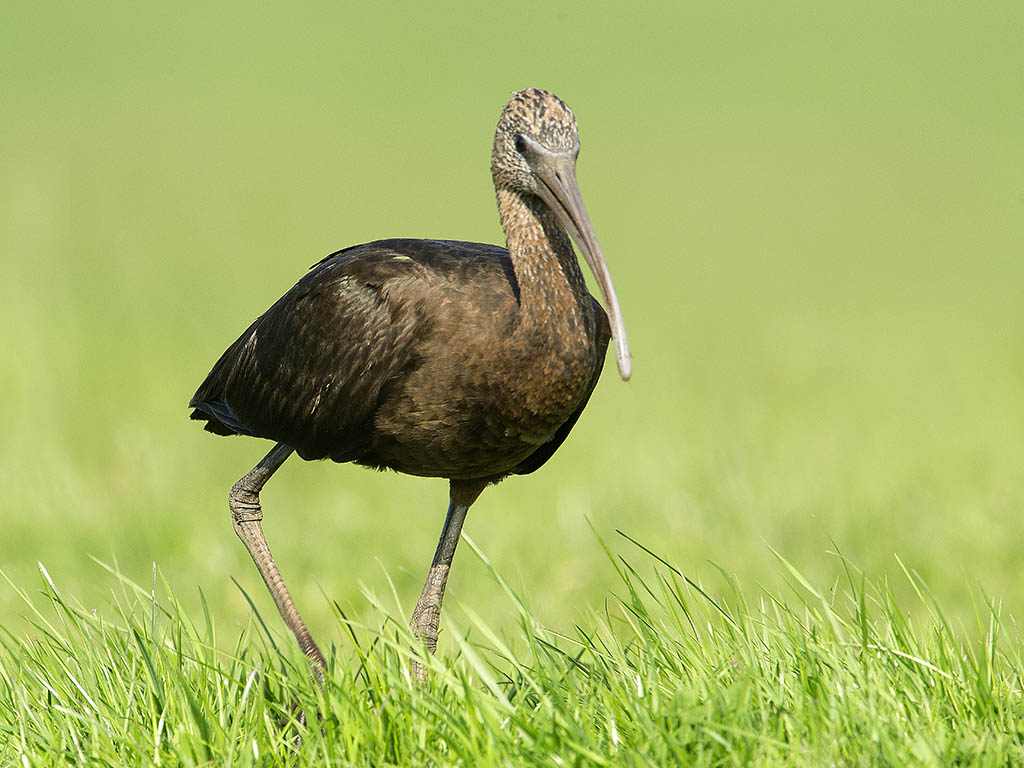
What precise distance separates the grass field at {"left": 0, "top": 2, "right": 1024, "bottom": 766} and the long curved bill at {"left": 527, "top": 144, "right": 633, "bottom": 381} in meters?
0.81

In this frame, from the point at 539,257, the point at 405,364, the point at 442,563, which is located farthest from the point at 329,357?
the point at 442,563

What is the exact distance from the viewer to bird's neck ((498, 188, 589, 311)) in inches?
175

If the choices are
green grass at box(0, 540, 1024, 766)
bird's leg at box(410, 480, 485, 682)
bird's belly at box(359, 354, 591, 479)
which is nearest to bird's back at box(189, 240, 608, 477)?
bird's belly at box(359, 354, 591, 479)

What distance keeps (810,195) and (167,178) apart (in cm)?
1025

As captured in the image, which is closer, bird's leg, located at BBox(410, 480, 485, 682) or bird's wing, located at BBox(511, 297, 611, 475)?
bird's wing, located at BBox(511, 297, 611, 475)

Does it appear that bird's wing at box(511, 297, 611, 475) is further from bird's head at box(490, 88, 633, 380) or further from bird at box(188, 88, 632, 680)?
bird's head at box(490, 88, 633, 380)

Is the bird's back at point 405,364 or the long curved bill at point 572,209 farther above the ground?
the long curved bill at point 572,209

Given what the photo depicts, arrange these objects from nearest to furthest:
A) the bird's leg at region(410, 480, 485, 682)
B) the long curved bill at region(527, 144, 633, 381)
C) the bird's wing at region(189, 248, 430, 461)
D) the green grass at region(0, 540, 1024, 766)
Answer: the green grass at region(0, 540, 1024, 766) < the long curved bill at region(527, 144, 633, 381) < the bird's wing at region(189, 248, 430, 461) < the bird's leg at region(410, 480, 485, 682)

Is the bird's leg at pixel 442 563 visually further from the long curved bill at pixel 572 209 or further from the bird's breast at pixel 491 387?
the long curved bill at pixel 572 209

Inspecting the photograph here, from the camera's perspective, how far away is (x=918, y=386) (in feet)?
45.4

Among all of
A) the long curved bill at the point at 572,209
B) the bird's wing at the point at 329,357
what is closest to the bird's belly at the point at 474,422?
the bird's wing at the point at 329,357

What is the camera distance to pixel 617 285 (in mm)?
18844

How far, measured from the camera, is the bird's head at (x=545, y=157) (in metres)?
4.31

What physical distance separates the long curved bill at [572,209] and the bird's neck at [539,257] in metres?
0.13
